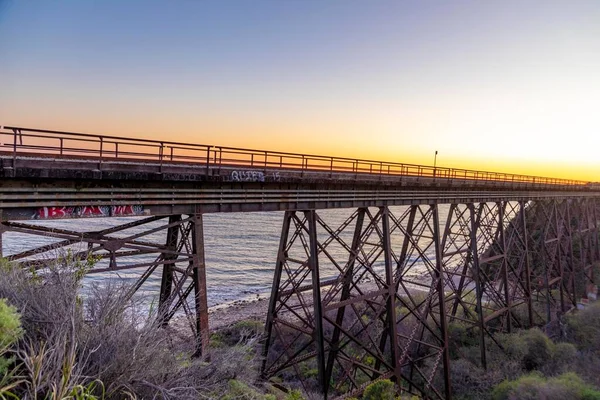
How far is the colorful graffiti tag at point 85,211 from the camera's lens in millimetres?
5934

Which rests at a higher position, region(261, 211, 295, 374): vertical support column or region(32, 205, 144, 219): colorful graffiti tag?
region(32, 205, 144, 219): colorful graffiti tag

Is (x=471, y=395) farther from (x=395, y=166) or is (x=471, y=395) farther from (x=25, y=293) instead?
(x=25, y=293)

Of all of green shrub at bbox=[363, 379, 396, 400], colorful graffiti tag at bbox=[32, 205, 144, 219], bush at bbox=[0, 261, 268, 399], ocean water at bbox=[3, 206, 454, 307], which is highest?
colorful graffiti tag at bbox=[32, 205, 144, 219]

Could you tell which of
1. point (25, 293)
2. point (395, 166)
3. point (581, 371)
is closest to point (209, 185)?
point (25, 293)

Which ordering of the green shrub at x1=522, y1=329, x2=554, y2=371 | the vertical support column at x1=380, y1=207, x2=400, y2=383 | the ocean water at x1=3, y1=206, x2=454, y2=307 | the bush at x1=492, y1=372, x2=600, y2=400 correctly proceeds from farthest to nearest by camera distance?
the ocean water at x1=3, y1=206, x2=454, y2=307 → the green shrub at x1=522, y1=329, x2=554, y2=371 → the bush at x1=492, y1=372, x2=600, y2=400 → the vertical support column at x1=380, y1=207, x2=400, y2=383

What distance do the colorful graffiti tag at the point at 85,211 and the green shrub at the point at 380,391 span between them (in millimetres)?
6642

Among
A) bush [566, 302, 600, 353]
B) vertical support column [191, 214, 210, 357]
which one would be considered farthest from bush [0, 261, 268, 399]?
bush [566, 302, 600, 353]

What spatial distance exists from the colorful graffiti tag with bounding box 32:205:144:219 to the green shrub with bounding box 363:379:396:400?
6642mm

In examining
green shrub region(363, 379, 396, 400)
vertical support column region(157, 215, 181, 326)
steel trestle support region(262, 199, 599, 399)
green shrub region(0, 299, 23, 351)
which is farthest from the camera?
steel trestle support region(262, 199, 599, 399)

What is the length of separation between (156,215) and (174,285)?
1.67m

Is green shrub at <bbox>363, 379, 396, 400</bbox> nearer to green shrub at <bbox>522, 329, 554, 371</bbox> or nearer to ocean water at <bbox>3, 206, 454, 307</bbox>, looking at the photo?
green shrub at <bbox>522, 329, 554, 371</bbox>

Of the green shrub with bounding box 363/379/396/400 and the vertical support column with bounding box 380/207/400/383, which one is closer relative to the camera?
the green shrub with bounding box 363/379/396/400

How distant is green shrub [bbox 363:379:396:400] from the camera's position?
8734mm

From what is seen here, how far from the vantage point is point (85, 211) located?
20.9 feet
